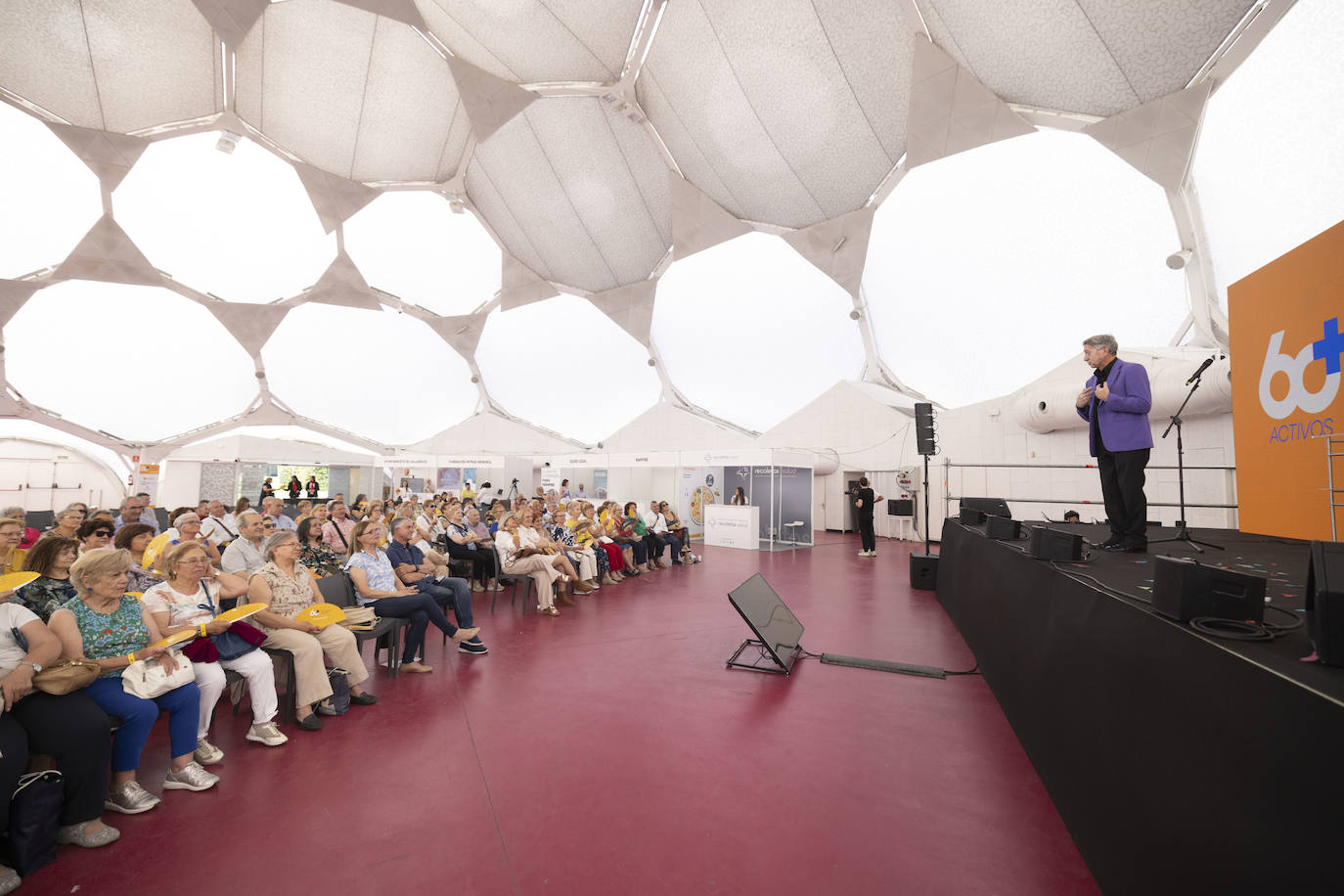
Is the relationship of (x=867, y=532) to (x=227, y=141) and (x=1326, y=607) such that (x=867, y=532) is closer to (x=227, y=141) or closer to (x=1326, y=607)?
(x=1326, y=607)

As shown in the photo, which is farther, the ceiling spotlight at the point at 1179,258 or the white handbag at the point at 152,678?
the ceiling spotlight at the point at 1179,258

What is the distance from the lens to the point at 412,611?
4.28 metres

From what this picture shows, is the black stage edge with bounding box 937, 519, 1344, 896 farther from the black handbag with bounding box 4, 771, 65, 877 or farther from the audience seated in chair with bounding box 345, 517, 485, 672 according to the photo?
the audience seated in chair with bounding box 345, 517, 485, 672

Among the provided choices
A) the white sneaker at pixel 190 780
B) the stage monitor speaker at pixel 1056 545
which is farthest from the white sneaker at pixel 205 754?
the stage monitor speaker at pixel 1056 545

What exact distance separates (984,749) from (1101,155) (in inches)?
454

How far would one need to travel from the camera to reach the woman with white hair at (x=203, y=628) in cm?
281

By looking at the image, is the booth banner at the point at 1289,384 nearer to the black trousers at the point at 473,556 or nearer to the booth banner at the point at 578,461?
the black trousers at the point at 473,556

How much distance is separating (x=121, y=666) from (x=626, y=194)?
622 inches

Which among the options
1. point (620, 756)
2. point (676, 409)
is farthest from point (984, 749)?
point (676, 409)

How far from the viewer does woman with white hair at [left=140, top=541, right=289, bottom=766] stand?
2809 mm

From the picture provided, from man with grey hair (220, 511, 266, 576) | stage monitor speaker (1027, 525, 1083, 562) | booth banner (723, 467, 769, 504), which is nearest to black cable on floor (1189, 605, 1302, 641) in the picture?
stage monitor speaker (1027, 525, 1083, 562)

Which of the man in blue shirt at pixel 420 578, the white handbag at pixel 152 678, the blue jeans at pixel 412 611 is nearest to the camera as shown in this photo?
the white handbag at pixel 152 678

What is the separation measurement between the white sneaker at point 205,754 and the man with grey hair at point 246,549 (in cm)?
203

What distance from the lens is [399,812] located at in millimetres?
2291
